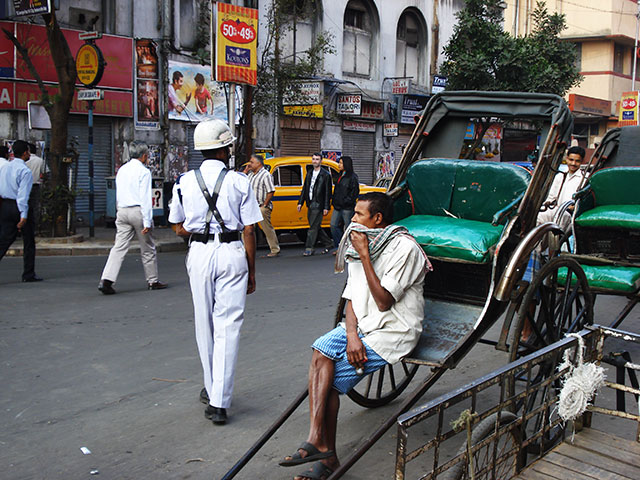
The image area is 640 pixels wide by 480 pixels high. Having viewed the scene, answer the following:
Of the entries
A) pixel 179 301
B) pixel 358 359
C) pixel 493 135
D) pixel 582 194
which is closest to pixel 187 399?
pixel 358 359

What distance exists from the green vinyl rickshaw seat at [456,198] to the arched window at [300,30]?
653 inches

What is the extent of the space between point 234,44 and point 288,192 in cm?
351

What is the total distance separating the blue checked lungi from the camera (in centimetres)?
386

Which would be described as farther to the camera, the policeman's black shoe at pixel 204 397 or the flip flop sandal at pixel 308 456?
the policeman's black shoe at pixel 204 397

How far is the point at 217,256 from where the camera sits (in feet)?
15.4

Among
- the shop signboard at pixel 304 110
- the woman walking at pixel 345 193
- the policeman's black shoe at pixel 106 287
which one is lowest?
the policeman's black shoe at pixel 106 287

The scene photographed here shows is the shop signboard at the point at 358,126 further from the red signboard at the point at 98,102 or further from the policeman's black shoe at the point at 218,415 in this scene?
the policeman's black shoe at the point at 218,415

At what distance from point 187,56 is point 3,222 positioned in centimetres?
1078

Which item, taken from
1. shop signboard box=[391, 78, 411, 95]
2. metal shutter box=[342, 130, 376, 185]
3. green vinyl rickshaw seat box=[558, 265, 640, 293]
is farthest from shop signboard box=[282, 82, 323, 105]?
A: green vinyl rickshaw seat box=[558, 265, 640, 293]

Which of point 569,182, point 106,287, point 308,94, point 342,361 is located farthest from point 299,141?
point 342,361

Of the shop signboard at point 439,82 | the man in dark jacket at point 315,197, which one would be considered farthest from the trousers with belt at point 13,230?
the shop signboard at point 439,82

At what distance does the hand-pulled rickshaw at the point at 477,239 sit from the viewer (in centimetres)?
435

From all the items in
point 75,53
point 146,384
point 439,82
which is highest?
point 439,82

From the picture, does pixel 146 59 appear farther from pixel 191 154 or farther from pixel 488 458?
pixel 488 458
